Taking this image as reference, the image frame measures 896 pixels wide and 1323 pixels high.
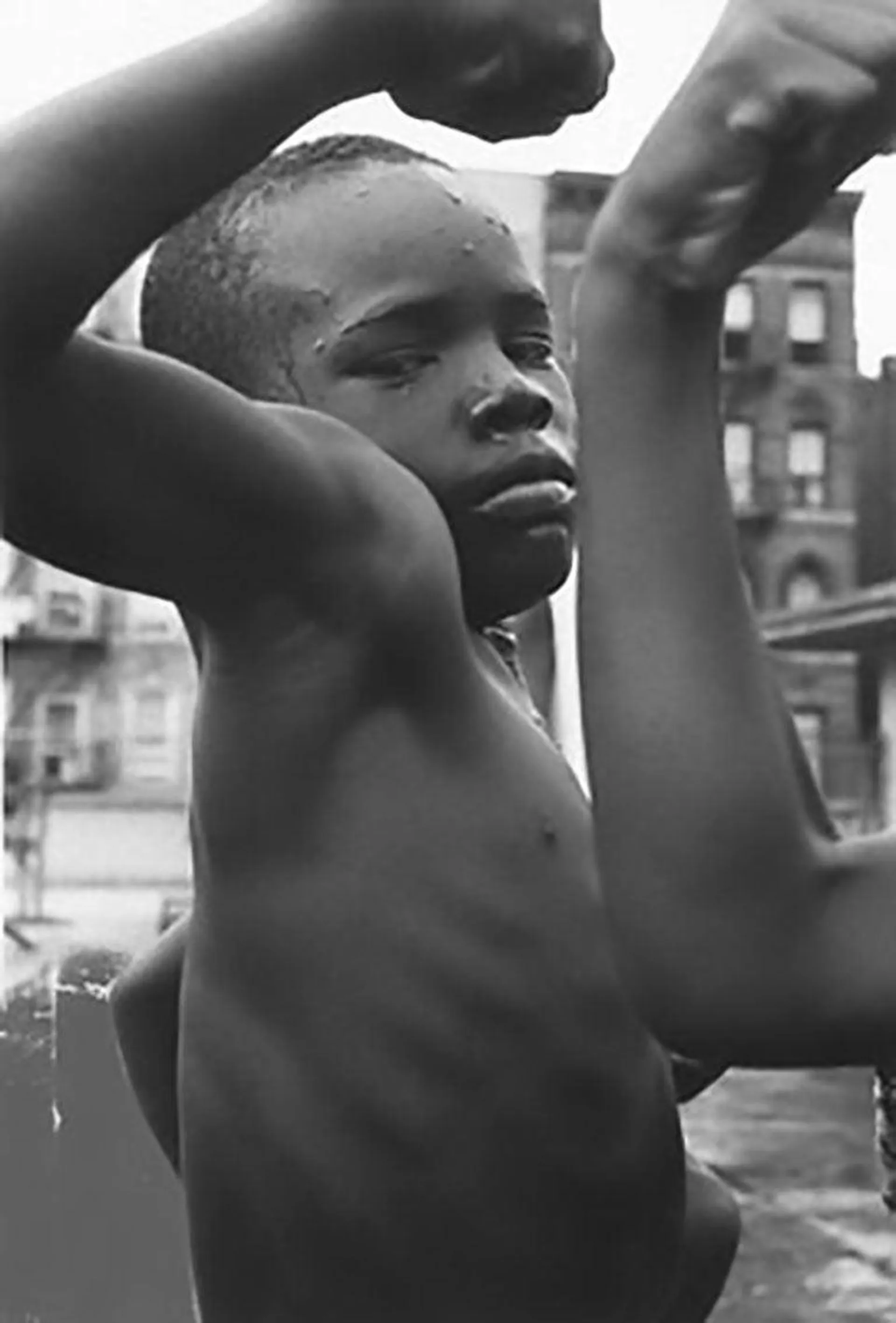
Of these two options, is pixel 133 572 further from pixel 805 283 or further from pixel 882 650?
pixel 882 650

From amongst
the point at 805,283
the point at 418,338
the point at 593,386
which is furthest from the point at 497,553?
the point at 805,283

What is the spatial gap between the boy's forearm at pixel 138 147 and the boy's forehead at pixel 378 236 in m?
0.09

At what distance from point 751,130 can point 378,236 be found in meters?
0.27

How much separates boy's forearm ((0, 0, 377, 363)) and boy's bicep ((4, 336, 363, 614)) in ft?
0.08

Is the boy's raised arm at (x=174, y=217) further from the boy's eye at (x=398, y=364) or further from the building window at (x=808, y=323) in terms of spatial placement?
the building window at (x=808, y=323)

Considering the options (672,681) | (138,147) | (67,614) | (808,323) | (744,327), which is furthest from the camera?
(808,323)

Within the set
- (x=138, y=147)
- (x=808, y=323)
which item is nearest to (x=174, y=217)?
(x=138, y=147)

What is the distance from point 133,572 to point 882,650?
3267 millimetres

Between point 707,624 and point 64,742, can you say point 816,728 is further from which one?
point 707,624

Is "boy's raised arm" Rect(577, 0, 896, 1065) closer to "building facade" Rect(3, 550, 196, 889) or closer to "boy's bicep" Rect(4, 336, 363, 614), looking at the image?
"boy's bicep" Rect(4, 336, 363, 614)

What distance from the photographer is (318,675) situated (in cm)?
55

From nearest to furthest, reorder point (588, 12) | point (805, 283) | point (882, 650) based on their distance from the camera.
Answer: point (588, 12), point (805, 283), point (882, 650)

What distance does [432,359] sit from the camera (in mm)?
583

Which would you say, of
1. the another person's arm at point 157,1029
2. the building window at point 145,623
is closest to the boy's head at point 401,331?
the another person's arm at point 157,1029
